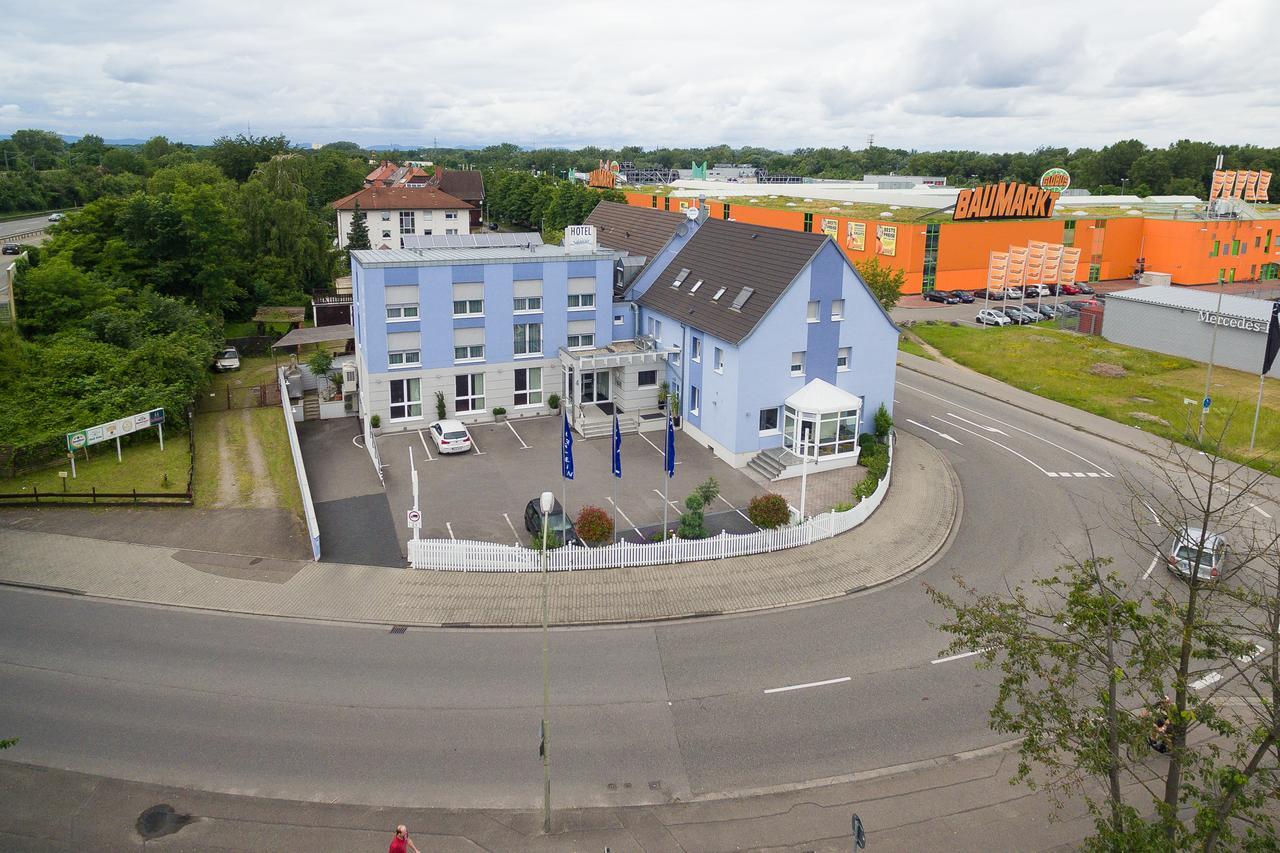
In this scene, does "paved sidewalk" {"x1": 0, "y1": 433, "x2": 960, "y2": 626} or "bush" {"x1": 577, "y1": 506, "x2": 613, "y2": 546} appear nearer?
"paved sidewalk" {"x1": 0, "y1": 433, "x2": 960, "y2": 626}

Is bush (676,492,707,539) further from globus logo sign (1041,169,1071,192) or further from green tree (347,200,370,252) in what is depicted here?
globus logo sign (1041,169,1071,192)

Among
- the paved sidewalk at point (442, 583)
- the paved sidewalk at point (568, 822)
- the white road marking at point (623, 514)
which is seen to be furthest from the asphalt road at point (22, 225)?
the paved sidewalk at point (568, 822)

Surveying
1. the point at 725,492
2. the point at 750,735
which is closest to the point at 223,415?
the point at 725,492

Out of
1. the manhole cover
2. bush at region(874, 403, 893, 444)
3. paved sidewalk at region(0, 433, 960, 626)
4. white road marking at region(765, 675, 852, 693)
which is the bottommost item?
the manhole cover

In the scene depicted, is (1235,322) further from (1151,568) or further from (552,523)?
(552,523)

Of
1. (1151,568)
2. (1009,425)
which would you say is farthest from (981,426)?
(1151,568)

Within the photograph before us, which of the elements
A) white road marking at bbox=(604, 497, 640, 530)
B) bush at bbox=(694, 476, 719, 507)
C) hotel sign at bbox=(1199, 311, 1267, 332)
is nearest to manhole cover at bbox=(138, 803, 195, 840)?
white road marking at bbox=(604, 497, 640, 530)

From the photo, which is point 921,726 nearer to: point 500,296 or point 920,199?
point 500,296
